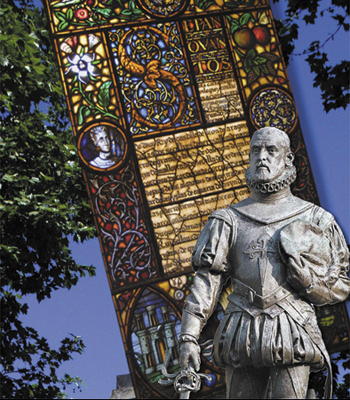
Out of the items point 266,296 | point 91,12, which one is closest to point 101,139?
point 91,12

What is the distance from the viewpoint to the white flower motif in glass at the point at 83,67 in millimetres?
9688

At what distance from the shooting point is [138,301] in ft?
30.5

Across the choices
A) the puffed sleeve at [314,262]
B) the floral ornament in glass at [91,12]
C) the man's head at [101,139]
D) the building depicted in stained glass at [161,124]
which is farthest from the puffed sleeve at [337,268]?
the floral ornament in glass at [91,12]

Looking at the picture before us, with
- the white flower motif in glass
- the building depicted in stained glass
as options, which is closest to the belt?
the building depicted in stained glass

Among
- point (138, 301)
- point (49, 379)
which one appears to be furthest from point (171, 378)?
point (49, 379)

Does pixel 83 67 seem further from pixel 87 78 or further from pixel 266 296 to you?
pixel 266 296

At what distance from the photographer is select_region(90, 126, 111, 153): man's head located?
9625mm

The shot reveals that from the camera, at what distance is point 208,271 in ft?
14.5

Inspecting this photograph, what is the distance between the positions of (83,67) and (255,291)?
18.6 feet

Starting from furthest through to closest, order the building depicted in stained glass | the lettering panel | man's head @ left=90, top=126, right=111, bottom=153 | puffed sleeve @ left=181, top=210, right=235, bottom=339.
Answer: the lettering panel → man's head @ left=90, top=126, right=111, bottom=153 → the building depicted in stained glass → puffed sleeve @ left=181, top=210, right=235, bottom=339

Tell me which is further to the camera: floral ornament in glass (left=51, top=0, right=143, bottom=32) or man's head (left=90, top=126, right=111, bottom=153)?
floral ornament in glass (left=51, top=0, right=143, bottom=32)

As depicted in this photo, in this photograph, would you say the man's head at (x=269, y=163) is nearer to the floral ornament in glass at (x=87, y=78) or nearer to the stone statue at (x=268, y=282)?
the stone statue at (x=268, y=282)

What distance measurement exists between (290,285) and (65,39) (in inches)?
228

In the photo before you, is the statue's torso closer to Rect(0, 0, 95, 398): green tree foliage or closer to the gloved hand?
the gloved hand
